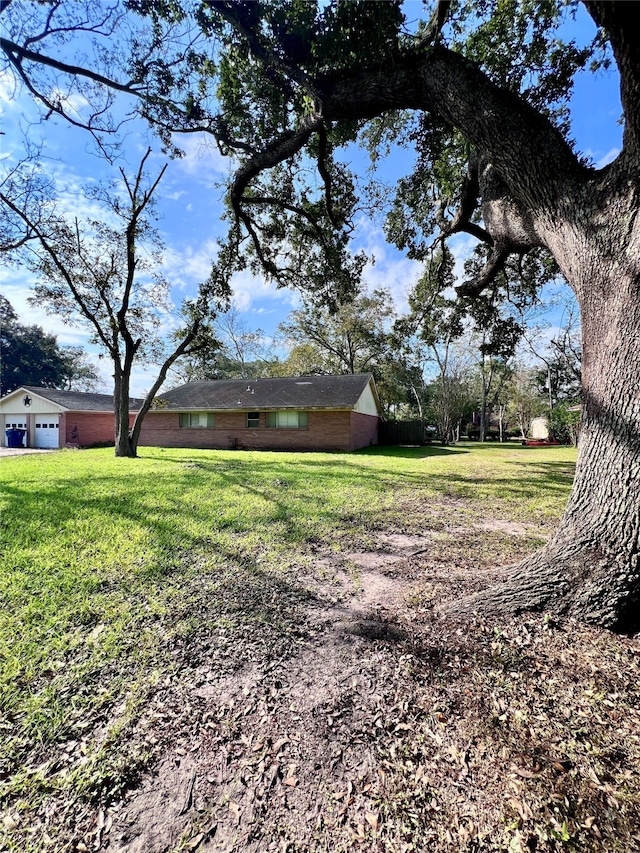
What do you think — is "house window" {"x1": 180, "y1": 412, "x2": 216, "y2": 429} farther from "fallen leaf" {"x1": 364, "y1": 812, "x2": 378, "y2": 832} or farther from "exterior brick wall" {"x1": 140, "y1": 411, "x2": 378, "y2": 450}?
"fallen leaf" {"x1": 364, "y1": 812, "x2": 378, "y2": 832}

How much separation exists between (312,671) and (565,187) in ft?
13.1

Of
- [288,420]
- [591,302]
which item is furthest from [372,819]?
[288,420]

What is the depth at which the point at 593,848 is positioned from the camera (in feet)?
4.03

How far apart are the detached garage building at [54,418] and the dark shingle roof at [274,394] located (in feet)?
16.3

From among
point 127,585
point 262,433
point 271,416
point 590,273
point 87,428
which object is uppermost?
point 590,273

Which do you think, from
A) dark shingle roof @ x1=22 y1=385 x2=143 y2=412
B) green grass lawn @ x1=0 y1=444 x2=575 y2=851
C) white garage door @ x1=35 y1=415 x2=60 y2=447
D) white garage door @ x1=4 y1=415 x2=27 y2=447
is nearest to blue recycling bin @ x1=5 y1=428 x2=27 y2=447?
white garage door @ x1=4 y1=415 x2=27 y2=447

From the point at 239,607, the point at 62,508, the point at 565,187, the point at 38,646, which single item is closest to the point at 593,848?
the point at 239,607

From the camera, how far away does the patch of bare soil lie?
1.33 meters

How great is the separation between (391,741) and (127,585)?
263 cm

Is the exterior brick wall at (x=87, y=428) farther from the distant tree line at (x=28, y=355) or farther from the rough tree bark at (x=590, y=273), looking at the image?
the rough tree bark at (x=590, y=273)

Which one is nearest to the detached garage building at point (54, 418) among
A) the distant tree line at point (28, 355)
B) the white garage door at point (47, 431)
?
the white garage door at point (47, 431)

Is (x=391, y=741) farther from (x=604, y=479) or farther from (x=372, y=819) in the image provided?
(x=604, y=479)

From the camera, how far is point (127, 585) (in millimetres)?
3195

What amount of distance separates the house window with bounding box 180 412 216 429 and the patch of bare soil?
19320 millimetres
